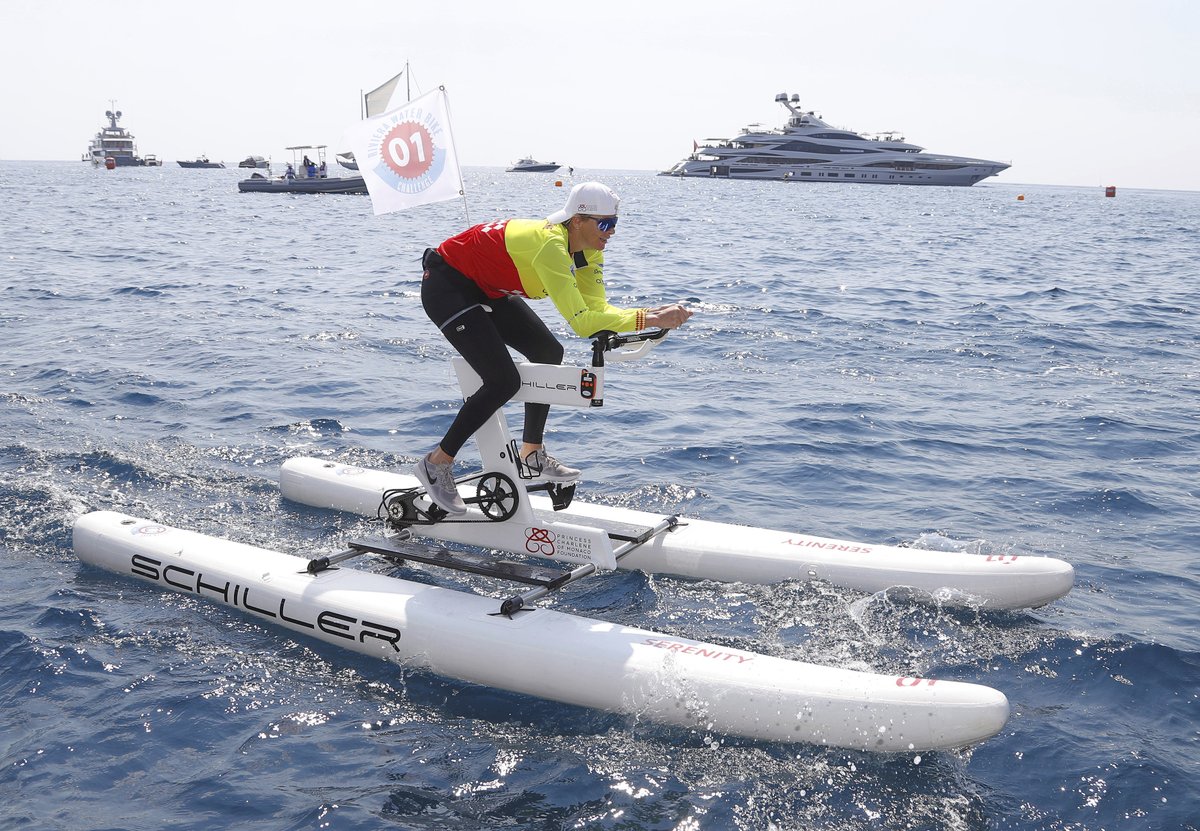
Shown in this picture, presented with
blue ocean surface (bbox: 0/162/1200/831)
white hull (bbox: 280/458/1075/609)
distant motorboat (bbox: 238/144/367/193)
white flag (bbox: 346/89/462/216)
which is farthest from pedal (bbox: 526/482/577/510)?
distant motorboat (bbox: 238/144/367/193)

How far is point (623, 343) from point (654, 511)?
250 cm

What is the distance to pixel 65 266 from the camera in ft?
79.7

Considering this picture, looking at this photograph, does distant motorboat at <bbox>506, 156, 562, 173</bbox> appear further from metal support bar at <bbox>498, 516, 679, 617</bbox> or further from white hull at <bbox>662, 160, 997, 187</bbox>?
metal support bar at <bbox>498, 516, 679, 617</bbox>

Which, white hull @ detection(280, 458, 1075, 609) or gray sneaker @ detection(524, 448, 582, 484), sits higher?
gray sneaker @ detection(524, 448, 582, 484)

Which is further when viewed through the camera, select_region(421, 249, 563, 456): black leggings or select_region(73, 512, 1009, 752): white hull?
select_region(421, 249, 563, 456): black leggings

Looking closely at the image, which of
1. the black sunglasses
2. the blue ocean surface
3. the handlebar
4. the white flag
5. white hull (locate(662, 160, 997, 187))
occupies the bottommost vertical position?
the blue ocean surface

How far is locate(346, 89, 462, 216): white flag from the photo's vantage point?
718 cm

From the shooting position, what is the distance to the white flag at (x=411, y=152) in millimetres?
7184

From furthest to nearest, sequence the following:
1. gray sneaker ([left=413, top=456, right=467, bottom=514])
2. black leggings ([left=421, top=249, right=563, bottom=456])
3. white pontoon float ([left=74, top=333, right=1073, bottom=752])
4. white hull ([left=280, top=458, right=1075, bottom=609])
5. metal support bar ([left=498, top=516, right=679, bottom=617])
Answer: gray sneaker ([left=413, top=456, right=467, bottom=514]) → black leggings ([left=421, top=249, right=563, bottom=456]) → white hull ([left=280, top=458, right=1075, bottom=609]) → metal support bar ([left=498, top=516, right=679, bottom=617]) → white pontoon float ([left=74, top=333, right=1073, bottom=752])

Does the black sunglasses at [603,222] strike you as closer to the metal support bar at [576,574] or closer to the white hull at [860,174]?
the metal support bar at [576,574]

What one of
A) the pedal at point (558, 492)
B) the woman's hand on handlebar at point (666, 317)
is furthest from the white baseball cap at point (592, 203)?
the pedal at point (558, 492)

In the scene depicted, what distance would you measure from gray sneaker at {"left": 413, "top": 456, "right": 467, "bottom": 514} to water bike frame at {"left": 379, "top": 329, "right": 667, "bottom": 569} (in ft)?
0.38

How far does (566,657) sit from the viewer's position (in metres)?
5.39

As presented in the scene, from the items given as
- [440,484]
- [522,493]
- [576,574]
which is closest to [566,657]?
[576,574]
